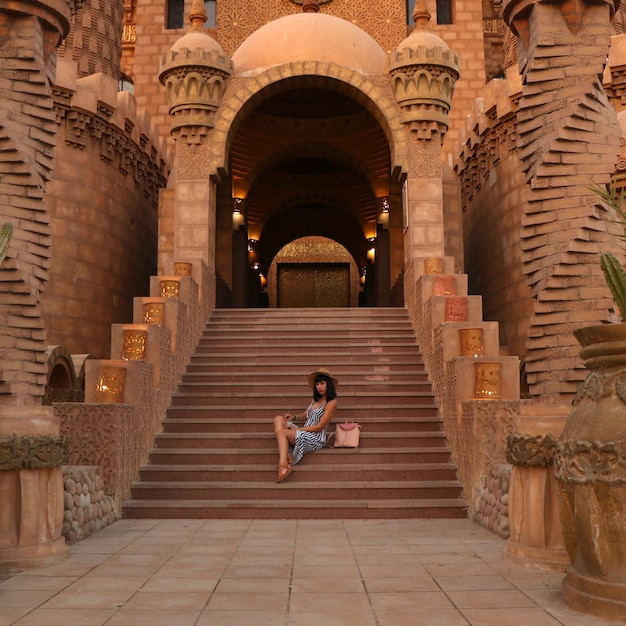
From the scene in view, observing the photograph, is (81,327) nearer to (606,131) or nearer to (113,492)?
(113,492)

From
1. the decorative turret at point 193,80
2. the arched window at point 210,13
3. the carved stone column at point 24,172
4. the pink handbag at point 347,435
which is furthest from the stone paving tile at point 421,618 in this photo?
the arched window at point 210,13

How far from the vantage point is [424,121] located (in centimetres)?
1377

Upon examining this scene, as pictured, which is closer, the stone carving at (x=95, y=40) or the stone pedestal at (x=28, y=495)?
the stone pedestal at (x=28, y=495)

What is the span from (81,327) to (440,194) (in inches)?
293

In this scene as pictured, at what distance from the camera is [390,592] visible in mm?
4586

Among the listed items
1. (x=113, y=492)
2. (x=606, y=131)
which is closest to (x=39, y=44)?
(x=113, y=492)

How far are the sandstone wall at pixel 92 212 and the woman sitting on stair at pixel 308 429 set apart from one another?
23.9ft

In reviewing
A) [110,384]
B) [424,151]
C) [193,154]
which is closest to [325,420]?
[110,384]

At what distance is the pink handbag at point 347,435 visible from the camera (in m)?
8.71

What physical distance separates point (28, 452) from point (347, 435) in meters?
4.26

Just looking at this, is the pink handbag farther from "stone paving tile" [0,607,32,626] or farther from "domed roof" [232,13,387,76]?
"domed roof" [232,13,387,76]

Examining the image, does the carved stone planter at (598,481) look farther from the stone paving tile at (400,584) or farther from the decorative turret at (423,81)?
the decorative turret at (423,81)

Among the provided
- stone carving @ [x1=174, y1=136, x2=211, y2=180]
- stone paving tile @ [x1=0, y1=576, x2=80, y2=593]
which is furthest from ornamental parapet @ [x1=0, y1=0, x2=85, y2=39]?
stone paving tile @ [x1=0, y1=576, x2=80, y2=593]

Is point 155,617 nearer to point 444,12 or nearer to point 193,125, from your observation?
point 193,125
